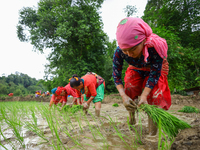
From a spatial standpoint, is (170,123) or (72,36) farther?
(72,36)

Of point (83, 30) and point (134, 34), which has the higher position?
point (83, 30)

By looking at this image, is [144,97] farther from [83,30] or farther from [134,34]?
[83,30]

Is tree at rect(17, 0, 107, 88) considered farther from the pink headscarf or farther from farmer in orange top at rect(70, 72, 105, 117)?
the pink headscarf

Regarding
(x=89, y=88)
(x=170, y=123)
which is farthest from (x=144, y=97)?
(x=89, y=88)

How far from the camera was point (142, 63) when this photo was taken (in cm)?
161

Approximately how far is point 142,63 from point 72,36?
11328mm

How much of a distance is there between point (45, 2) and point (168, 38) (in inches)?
573

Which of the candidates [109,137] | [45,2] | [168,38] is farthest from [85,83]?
[45,2]

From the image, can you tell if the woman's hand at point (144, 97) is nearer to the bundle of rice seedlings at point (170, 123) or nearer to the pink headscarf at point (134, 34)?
the bundle of rice seedlings at point (170, 123)

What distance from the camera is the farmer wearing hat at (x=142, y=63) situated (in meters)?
1.22

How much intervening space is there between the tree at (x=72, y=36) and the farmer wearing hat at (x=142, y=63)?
9.69 metres

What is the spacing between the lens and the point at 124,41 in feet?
3.99

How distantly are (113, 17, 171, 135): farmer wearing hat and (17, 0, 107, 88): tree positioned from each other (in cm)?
969

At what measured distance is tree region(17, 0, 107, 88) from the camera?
11.6 meters
